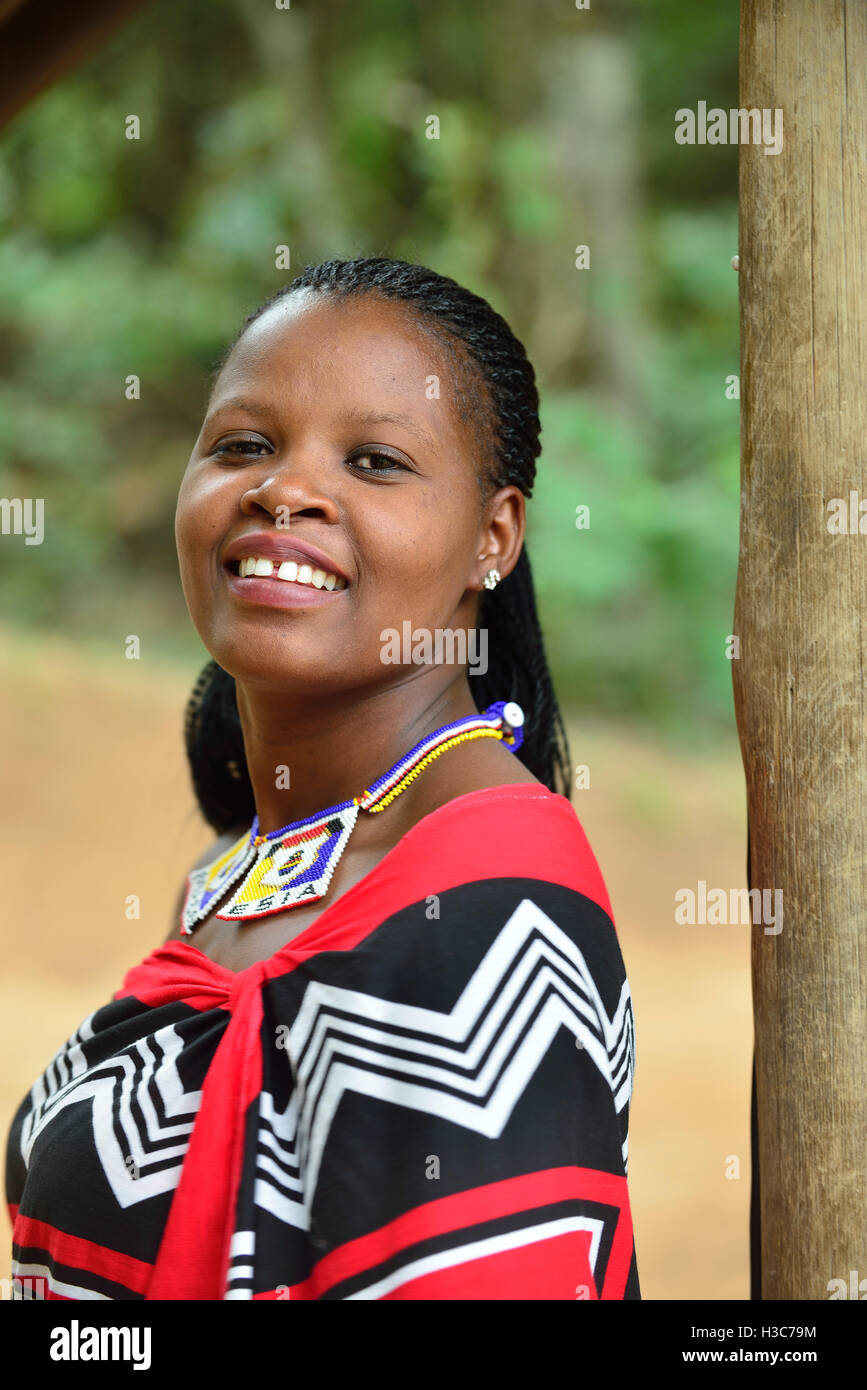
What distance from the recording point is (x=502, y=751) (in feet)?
5.67

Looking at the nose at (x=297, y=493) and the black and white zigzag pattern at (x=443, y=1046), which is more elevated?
the nose at (x=297, y=493)

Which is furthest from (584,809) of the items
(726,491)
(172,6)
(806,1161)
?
(172,6)

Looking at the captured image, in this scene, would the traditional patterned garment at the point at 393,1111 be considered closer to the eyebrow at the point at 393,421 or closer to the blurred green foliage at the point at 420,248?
the eyebrow at the point at 393,421

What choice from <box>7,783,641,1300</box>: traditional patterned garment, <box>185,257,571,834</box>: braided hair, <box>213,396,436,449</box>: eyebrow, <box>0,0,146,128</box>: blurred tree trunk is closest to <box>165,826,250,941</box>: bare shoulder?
<box>185,257,571,834</box>: braided hair

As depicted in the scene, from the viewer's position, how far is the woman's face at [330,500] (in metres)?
1.65

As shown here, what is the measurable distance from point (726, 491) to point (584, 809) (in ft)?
7.30

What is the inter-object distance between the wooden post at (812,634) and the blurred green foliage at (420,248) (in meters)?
6.62

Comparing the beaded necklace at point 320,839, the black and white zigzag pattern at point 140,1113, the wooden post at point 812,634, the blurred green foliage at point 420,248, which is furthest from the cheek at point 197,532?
the blurred green foliage at point 420,248

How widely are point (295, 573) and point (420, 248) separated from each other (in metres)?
7.95

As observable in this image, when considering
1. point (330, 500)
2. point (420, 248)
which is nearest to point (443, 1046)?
point (330, 500)

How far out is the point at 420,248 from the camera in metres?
9.05

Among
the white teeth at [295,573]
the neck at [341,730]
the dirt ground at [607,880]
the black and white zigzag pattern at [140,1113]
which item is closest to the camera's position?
the black and white zigzag pattern at [140,1113]

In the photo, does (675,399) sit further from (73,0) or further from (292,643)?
(292,643)

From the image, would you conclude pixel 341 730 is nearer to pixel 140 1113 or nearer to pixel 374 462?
pixel 374 462
